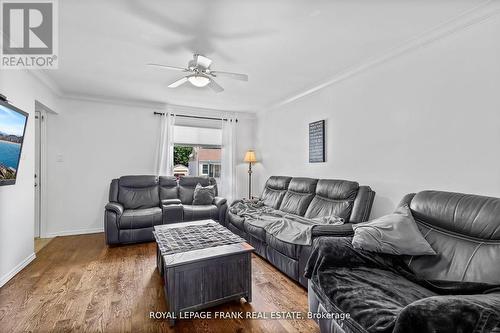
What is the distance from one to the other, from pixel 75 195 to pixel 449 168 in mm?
5294

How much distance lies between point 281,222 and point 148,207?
2.53 meters

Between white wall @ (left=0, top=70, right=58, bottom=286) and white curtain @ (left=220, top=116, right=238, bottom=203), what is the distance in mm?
3133

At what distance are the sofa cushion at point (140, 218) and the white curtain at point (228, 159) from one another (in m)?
1.73

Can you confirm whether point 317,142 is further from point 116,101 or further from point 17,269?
point 17,269

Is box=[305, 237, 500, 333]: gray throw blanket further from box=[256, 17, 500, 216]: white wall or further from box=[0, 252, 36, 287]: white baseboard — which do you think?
box=[0, 252, 36, 287]: white baseboard

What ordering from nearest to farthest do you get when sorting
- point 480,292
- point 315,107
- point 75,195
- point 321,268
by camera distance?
point 480,292
point 321,268
point 315,107
point 75,195

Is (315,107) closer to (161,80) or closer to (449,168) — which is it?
(449,168)

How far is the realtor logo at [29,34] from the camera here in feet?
6.14

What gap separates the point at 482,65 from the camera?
1.90m

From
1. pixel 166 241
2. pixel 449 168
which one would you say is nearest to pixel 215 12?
pixel 166 241

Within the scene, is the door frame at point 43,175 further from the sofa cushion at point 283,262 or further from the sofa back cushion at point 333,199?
the sofa back cushion at point 333,199

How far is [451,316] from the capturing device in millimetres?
910

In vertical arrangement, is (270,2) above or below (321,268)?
above

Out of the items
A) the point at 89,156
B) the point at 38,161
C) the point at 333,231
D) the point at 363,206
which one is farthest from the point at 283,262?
the point at 38,161
